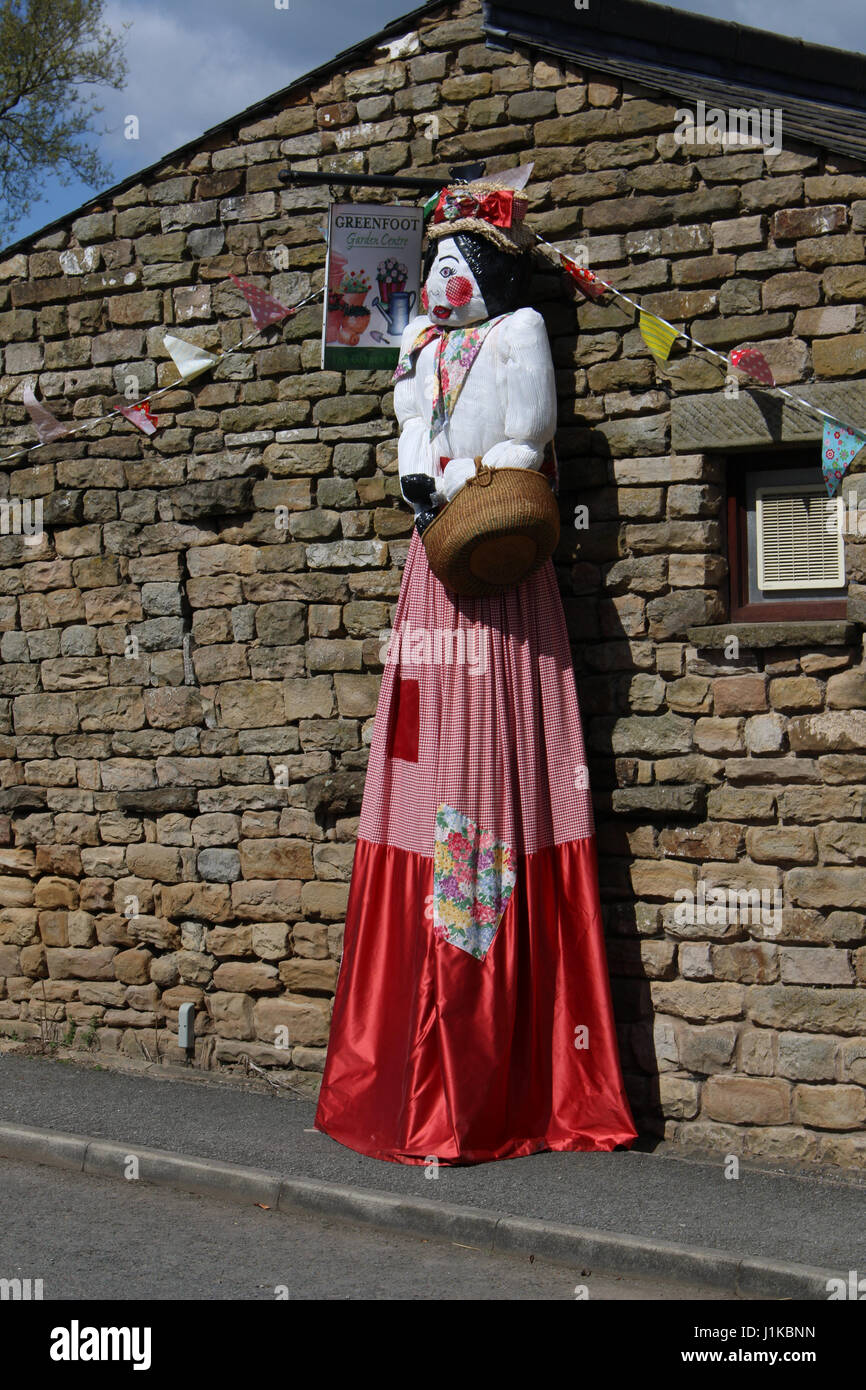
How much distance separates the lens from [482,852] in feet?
18.5

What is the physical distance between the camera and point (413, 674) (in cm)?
593

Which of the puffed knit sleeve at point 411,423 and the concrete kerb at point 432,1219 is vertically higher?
the puffed knit sleeve at point 411,423

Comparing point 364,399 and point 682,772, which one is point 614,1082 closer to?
point 682,772

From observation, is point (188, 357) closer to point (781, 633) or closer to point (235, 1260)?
point (781, 633)

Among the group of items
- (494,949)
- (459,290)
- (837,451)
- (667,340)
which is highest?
(459,290)

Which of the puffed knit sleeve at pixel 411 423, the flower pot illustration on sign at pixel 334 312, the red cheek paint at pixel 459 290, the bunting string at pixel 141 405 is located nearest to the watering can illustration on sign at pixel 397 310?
the flower pot illustration on sign at pixel 334 312

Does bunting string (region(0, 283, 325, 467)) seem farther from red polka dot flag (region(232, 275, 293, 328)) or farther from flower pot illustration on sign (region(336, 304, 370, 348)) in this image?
flower pot illustration on sign (region(336, 304, 370, 348))

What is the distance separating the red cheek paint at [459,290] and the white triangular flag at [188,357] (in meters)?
1.57

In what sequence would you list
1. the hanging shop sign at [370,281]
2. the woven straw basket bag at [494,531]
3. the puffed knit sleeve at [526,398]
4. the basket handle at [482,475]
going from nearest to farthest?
the woven straw basket bag at [494,531] → the basket handle at [482,475] → the puffed knit sleeve at [526,398] → the hanging shop sign at [370,281]

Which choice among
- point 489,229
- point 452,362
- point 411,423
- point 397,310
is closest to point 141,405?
point 397,310

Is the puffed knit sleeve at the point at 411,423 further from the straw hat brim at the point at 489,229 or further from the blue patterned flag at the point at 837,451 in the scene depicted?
the blue patterned flag at the point at 837,451

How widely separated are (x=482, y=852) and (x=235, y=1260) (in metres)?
1.82

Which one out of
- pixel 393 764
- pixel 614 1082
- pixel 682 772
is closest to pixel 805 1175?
pixel 614 1082

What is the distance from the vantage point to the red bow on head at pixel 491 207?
574cm
